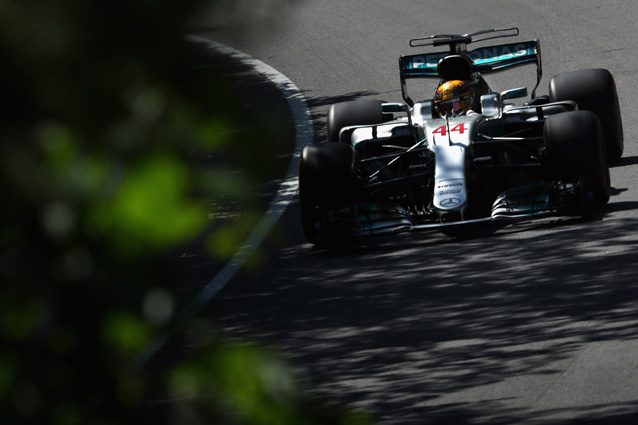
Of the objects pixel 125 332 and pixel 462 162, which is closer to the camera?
pixel 125 332

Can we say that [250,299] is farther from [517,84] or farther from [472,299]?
[517,84]

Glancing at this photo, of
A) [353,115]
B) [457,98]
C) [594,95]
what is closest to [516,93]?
[457,98]

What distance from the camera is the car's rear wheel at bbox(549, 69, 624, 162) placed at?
12.5 m

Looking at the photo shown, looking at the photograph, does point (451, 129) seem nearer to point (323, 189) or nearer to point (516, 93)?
point (516, 93)

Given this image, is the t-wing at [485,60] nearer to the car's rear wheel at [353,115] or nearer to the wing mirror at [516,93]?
the car's rear wheel at [353,115]

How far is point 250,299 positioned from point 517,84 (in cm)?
908

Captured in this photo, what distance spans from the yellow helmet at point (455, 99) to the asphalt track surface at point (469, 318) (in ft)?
4.88

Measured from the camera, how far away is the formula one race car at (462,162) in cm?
1062

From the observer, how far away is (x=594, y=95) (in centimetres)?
1248

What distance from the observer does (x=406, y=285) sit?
9.71 m

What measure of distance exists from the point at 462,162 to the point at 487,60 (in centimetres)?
271

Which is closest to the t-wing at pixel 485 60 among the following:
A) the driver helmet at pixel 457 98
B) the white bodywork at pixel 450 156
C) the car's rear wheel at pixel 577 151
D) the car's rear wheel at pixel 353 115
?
the car's rear wheel at pixel 353 115

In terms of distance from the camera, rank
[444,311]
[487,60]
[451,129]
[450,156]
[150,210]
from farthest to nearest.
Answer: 1. [487,60]
2. [451,129]
3. [450,156]
4. [444,311]
5. [150,210]

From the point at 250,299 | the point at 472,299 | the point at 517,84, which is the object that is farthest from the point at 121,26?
the point at 517,84
